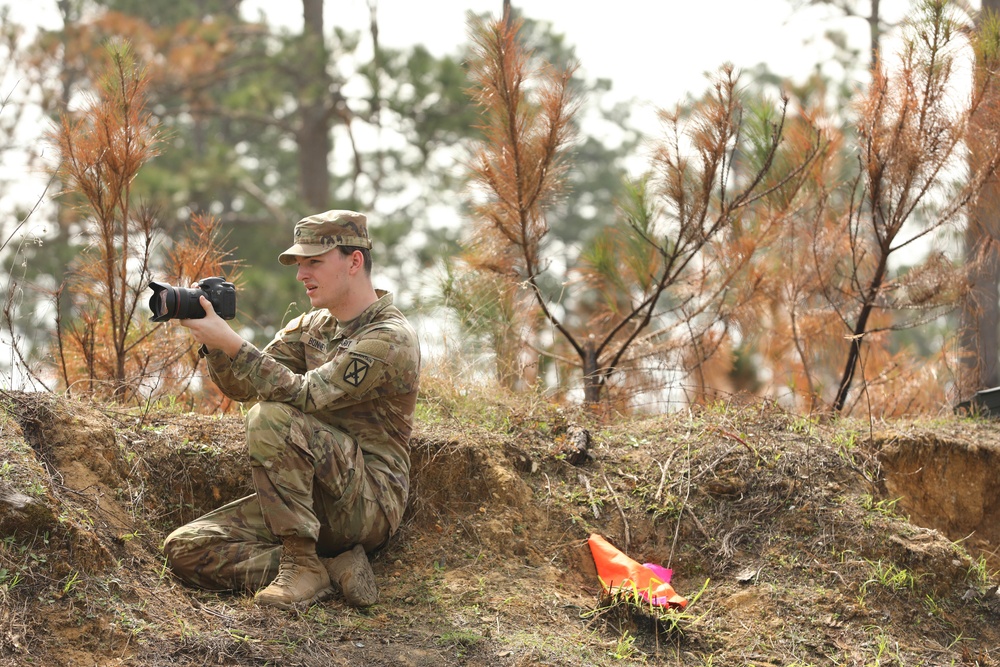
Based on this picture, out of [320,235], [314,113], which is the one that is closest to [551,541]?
[320,235]

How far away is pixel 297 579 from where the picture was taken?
3650 mm

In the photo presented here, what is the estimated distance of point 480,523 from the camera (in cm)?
445

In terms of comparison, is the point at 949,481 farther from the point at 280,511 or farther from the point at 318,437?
the point at 280,511

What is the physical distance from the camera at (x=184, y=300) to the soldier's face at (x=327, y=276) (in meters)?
0.35

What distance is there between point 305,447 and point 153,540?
2.73 ft

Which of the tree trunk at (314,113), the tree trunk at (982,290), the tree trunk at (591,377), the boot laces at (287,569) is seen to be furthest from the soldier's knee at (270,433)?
the tree trunk at (314,113)

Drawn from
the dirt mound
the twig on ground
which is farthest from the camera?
the dirt mound

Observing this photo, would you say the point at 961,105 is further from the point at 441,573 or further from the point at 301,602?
the point at 301,602

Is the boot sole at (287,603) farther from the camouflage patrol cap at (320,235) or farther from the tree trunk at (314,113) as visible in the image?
the tree trunk at (314,113)

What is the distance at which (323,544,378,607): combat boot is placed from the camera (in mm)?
3799

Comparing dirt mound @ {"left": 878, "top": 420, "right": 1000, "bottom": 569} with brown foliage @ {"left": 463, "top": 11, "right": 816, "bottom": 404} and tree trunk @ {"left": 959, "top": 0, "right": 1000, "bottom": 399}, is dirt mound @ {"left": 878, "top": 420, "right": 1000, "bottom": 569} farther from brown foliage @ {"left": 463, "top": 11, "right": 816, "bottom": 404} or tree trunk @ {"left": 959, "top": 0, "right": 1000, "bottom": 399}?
brown foliage @ {"left": 463, "top": 11, "right": 816, "bottom": 404}

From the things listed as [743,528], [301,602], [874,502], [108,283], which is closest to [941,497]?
[874,502]

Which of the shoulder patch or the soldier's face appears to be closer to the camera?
the shoulder patch

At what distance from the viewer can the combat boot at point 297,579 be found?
3580 mm
